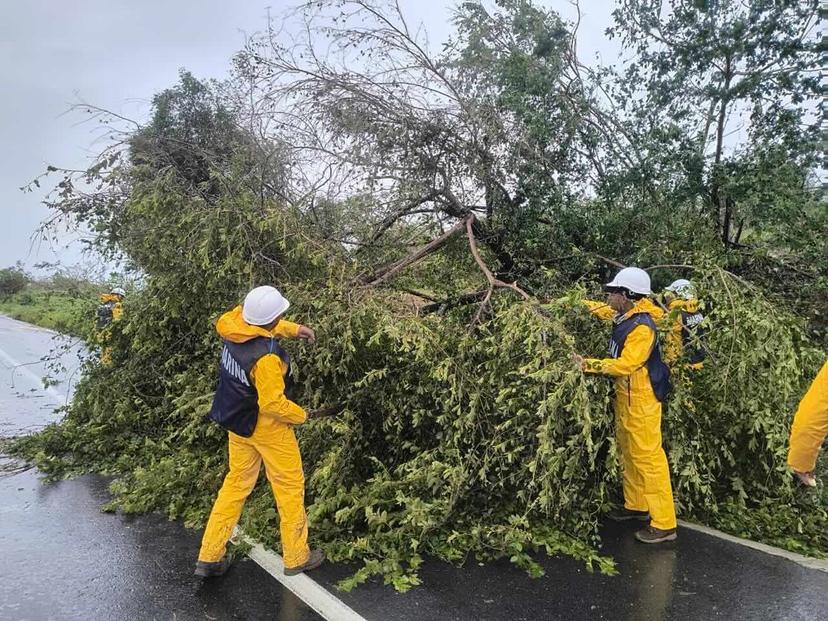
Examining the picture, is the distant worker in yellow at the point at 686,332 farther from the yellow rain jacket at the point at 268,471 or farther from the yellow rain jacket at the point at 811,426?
the yellow rain jacket at the point at 268,471

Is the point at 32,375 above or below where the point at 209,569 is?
below

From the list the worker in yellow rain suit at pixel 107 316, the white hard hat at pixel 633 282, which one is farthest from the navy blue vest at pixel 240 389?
the worker in yellow rain suit at pixel 107 316

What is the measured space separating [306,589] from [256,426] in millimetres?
997

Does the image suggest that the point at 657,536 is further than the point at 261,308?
Yes

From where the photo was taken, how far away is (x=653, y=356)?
4.29 meters

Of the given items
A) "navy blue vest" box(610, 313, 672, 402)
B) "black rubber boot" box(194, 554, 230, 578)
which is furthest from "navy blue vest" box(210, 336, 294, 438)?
"navy blue vest" box(610, 313, 672, 402)

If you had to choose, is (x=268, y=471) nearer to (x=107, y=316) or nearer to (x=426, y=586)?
(x=426, y=586)

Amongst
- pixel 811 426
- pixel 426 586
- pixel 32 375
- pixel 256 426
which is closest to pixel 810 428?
pixel 811 426

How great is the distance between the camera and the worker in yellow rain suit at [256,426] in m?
3.64

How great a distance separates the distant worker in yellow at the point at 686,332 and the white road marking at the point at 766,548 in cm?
118

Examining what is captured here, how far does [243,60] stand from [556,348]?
16.4 feet

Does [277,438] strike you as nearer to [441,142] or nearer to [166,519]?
[166,519]

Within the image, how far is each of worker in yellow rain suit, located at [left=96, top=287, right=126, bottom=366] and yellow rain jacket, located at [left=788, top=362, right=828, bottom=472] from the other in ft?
19.7

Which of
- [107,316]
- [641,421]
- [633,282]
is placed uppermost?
[633,282]
